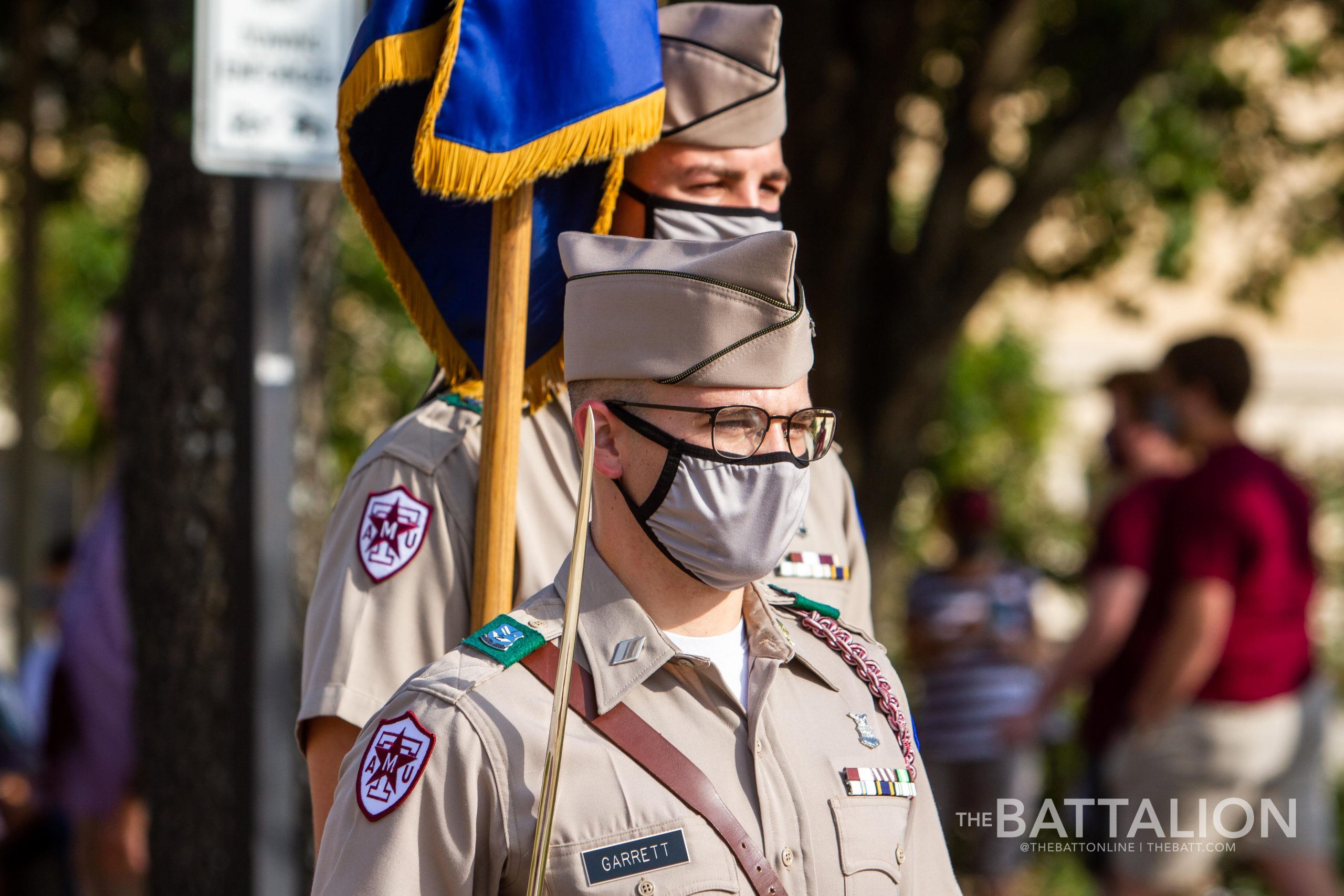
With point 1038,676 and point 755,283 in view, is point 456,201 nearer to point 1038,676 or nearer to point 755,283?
point 755,283

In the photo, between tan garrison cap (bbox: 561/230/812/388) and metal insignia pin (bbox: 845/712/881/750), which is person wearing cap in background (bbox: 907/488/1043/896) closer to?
metal insignia pin (bbox: 845/712/881/750)

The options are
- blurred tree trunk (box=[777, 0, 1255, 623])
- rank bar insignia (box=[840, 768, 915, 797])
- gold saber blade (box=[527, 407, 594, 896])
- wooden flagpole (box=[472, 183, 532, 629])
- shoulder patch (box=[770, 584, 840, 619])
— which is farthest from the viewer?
blurred tree trunk (box=[777, 0, 1255, 623])

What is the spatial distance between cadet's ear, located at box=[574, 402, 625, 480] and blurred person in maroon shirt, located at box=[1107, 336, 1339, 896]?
3605 millimetres

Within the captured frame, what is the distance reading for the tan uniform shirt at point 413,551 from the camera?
2.24 m

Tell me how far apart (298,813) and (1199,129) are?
6831mm

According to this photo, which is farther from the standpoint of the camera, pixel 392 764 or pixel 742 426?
pixel 742 426

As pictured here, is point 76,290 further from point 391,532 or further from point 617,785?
point 617,785

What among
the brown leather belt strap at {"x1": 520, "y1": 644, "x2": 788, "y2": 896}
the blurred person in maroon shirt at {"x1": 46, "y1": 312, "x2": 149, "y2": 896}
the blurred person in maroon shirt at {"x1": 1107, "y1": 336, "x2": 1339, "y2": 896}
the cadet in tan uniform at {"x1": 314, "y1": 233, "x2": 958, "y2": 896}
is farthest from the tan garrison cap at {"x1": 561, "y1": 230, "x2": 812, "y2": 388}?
the blurred person in maroon shirt at {"x1": 1107, "y1": 336, "x2": 1339, "y2": 896}

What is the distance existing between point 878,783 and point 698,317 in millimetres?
582

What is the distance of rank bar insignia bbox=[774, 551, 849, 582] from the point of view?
247 centimetres

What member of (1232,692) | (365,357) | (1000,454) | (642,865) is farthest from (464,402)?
(1000,454)

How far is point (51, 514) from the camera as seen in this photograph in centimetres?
1847

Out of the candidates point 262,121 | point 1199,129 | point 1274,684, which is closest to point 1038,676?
point 1274,684

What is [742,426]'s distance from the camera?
72.4 inches
